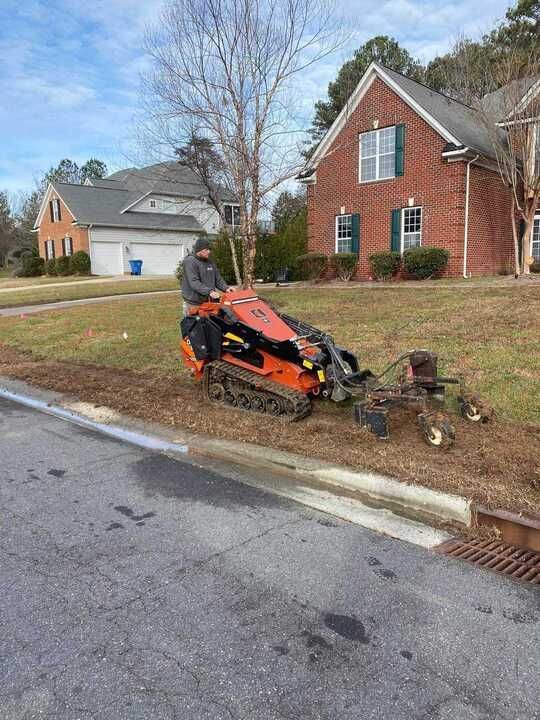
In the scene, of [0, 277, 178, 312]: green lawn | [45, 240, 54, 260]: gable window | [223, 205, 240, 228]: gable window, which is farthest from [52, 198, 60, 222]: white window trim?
[223, 205, 240, 228]: gable window

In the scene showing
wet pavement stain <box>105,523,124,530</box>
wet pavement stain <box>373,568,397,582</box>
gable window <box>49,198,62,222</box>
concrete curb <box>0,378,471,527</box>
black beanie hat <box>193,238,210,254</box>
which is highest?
gable window <box>49,198,62,222</box>

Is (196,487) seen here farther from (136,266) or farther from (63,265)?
(63,265)

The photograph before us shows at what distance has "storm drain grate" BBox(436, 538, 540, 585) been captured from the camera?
3.29 metres

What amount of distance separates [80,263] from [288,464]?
34.5 metres

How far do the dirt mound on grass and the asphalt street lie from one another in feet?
2.63

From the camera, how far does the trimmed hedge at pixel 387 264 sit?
1931 cm

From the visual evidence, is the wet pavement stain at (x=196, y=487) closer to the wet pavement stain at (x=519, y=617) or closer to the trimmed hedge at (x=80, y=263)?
the wet pavement stain at (x=519, y=617)

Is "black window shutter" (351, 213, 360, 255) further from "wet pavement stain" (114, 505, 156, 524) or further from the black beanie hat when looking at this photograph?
"wet pavement stain" (114, 505, 156, 524)

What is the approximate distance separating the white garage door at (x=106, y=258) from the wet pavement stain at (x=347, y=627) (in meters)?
36.7

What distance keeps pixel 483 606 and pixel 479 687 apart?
0.62 meters

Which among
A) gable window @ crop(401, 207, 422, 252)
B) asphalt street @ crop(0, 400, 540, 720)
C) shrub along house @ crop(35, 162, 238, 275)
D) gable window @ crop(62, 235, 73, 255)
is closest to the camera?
asphalt street @ crop(0, 400, 540, 720)

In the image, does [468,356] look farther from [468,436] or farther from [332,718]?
[332,718]

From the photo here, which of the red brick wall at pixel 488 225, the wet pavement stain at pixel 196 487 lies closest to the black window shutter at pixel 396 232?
the red brick wall at pixel 488 225

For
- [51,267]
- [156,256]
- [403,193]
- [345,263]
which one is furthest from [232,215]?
[51,267]
